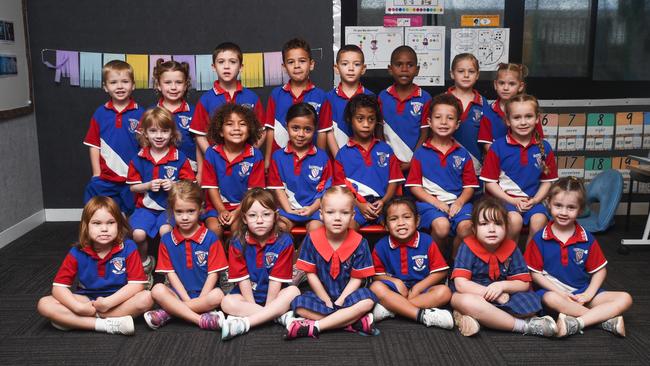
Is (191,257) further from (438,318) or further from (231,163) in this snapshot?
(438,318)

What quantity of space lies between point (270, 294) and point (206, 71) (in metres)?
1.88

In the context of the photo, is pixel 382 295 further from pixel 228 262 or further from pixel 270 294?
pixel 228 262

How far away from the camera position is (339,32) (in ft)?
12.9

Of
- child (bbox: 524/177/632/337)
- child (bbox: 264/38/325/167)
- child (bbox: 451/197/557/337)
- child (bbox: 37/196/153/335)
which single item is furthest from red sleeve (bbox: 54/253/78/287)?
child (bbox: 524/177/632/337)

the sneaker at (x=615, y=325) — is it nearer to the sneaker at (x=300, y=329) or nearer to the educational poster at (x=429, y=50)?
the sneaker at (x=300, y=329)

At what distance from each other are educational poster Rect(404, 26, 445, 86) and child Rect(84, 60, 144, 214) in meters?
1.76

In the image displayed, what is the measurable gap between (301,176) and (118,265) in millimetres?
955

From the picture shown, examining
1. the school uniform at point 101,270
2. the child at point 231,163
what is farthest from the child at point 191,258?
the child at point 231,163

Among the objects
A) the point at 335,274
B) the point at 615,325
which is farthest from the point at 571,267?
the point at 335,274

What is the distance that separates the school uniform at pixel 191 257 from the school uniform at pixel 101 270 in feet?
0.38

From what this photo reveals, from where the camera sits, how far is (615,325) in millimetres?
2412

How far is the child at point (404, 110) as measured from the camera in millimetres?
3344

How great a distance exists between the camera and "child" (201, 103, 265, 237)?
2939 mm

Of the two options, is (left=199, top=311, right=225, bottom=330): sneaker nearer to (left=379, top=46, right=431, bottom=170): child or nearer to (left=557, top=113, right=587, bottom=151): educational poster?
(left=379, top=46, right=431, bottom=170): child
